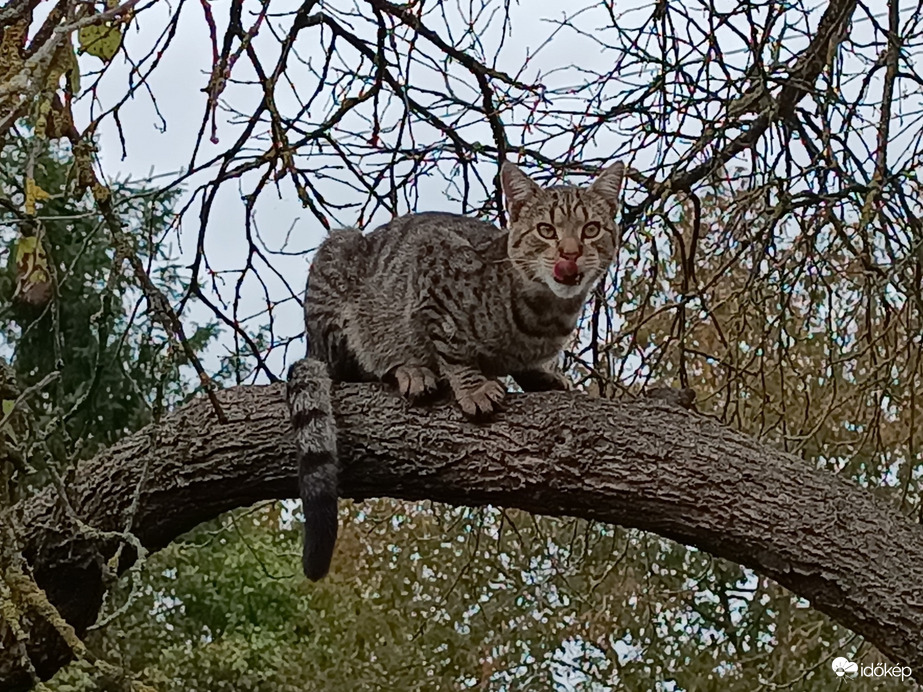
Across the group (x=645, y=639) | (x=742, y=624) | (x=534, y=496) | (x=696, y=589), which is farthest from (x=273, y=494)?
(x=742, y=624)

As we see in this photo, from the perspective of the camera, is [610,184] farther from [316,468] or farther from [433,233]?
[316,468]

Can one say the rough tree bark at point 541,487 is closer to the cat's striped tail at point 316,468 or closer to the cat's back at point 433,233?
the cat's striped tail at point 316,468

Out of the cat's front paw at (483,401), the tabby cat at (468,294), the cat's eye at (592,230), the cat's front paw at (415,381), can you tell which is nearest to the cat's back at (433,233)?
the tabby cat at (468,294)

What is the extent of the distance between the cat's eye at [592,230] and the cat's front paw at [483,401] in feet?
1.35

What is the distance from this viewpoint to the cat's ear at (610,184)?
194 centimetres

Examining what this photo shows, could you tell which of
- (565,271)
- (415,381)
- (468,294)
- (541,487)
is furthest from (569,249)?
(541,487)

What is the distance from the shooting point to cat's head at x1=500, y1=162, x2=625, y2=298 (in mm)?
1821

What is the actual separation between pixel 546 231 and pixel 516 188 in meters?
0.12

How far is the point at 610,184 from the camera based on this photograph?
195 cm

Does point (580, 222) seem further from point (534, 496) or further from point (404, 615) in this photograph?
point (404, 615)

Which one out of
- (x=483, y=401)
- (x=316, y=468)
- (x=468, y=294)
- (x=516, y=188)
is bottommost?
(x=316, y=468)

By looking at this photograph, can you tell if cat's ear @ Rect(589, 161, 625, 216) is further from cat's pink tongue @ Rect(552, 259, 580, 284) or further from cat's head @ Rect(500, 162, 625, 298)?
cat's pink tongue @ Rect(552, 259, 580, 284)

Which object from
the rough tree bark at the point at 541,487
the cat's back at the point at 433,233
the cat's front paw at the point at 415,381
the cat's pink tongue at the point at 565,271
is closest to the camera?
the rough tree bark at the point at 541,487

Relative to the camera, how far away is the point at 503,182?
6.47ft
